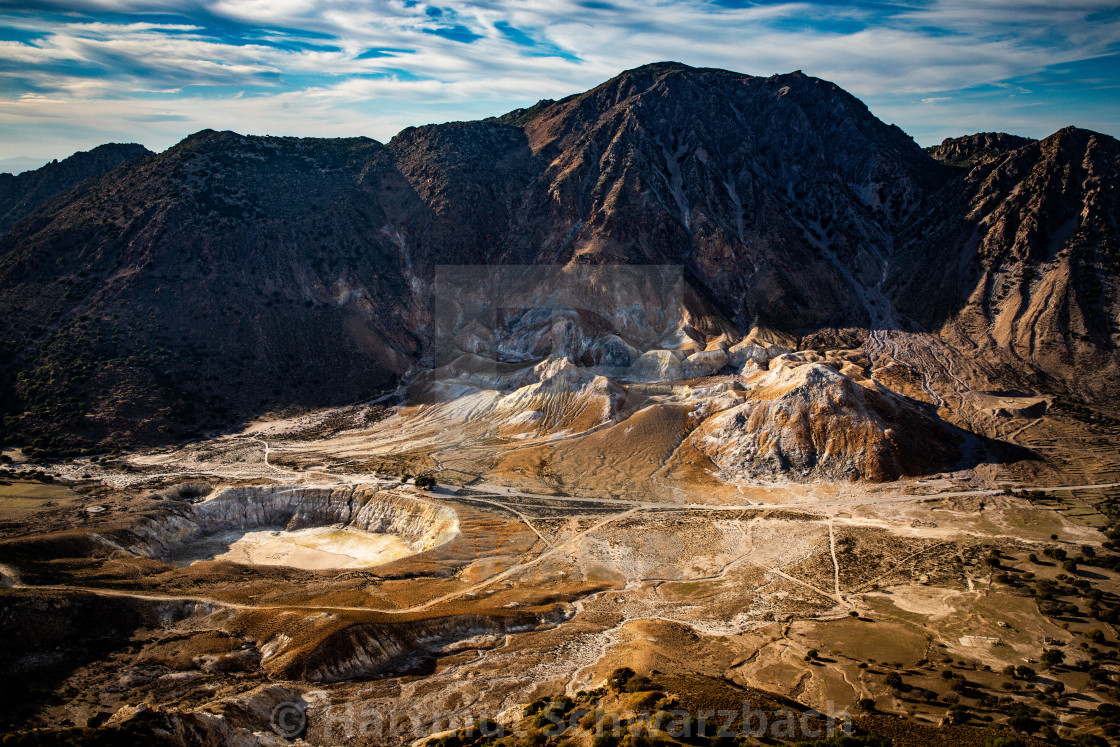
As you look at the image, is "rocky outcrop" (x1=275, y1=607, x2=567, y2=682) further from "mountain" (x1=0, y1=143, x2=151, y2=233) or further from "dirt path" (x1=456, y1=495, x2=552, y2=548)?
"mountain" (x1=0, y1=143, x2=151, y2=233)

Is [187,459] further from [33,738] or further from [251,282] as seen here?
[33,738]

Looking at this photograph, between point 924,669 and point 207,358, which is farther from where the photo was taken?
point 207,358

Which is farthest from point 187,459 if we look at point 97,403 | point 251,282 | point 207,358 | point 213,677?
point 213,677

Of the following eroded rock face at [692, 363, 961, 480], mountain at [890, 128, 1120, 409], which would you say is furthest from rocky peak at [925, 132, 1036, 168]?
eroded rock face at [692, 363, 961, 480]

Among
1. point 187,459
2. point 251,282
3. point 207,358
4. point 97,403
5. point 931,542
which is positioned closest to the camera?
point 931,542

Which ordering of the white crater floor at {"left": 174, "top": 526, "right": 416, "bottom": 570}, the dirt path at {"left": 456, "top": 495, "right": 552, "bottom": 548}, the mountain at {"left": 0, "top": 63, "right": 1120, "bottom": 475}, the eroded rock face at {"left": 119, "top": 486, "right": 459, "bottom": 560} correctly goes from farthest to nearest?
the mountain at {"left": 0, "top": 63, "right": 1120, "bottom": 475} < the eroded rock face at {"left": 119, "top": 486, "right": 459, "bottom": 560} < the dirt path at {"left": 456, "top": 495, "right": 552, "bottom": 548} < the white crater floor at {"left": 174, "top": 526, "right": 416, "bottom": 570}
